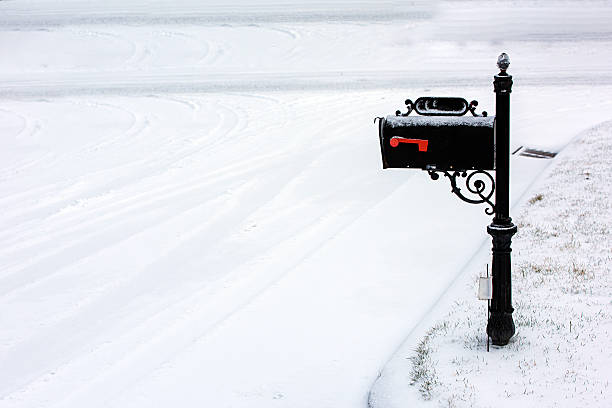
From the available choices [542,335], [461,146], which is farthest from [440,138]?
[542,335]

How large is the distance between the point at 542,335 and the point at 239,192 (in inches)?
260

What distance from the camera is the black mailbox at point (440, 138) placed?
5.67m

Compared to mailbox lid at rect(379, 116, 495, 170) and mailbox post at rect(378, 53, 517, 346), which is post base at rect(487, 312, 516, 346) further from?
mailbox lid at rect(379, 116, 495, 170)

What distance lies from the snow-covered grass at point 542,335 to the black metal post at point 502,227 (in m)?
0.20

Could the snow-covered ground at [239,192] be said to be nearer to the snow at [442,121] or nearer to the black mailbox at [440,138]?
the black mailbox at [440,138]

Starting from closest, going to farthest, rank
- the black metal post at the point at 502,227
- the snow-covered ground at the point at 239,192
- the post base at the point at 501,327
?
1. the black metal post at the point at 502,227
2. the post base at the point at 501,327
3. the snow-covered ground at the point at 239,192

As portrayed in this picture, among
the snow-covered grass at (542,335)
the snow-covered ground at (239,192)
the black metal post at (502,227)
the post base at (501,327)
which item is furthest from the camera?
the snow-covered ground at (239,192)

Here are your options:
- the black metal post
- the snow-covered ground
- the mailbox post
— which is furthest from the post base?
the snow-covered ground

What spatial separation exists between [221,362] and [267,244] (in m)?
3.15

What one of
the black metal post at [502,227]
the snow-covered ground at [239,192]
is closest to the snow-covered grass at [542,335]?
the black metal post at [502,227]

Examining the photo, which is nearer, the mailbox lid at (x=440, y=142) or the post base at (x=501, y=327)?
the mailbox lid at (x=440, y=142)

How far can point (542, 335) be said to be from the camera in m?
6.07

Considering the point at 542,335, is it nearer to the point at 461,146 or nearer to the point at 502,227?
the point at 502,227

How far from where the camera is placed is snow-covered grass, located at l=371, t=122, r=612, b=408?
534 centimetres
